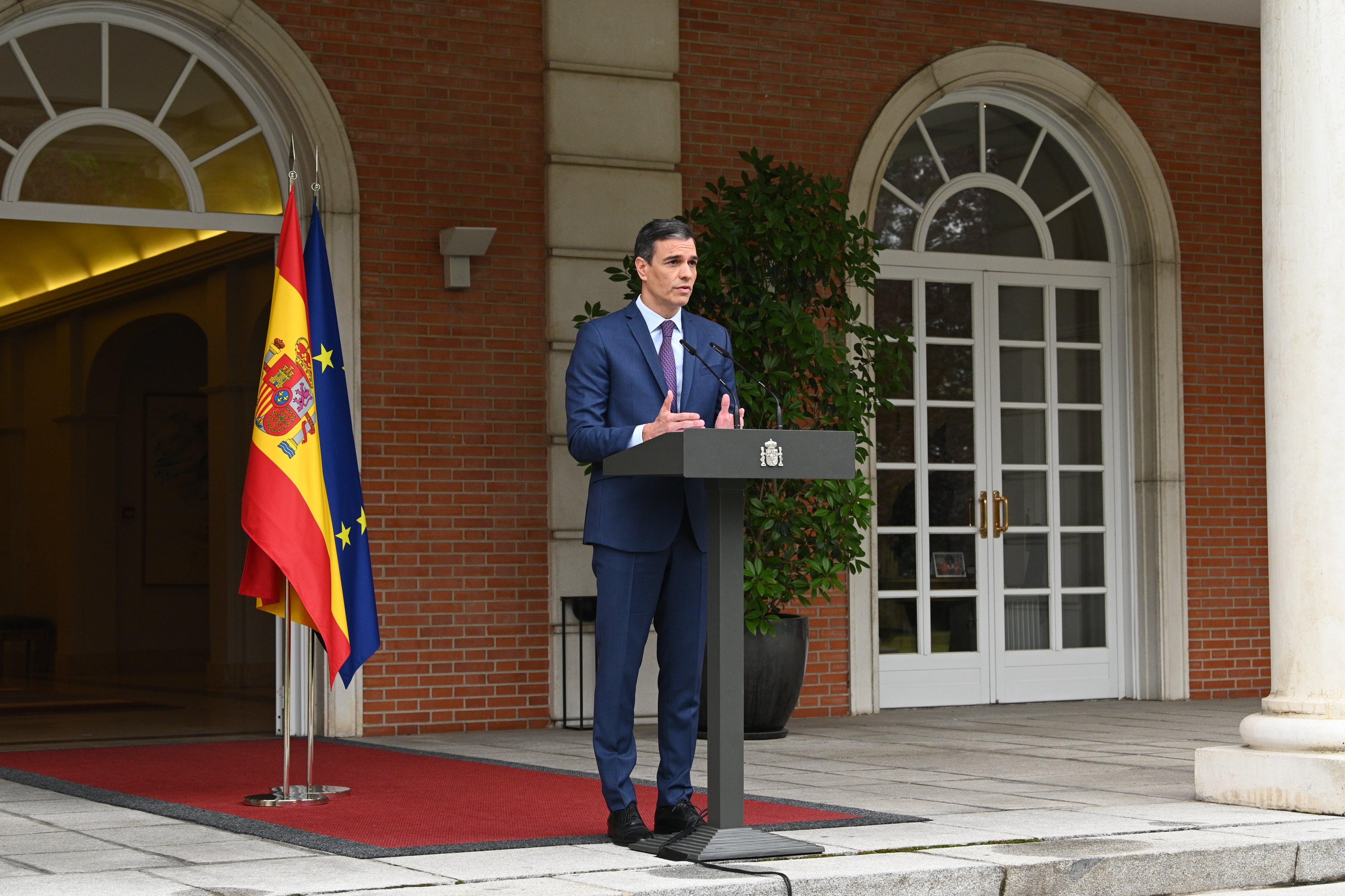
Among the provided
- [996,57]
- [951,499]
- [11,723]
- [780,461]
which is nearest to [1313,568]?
[780,461]

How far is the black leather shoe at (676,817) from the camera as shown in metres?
3.99

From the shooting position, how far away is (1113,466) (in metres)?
8.96

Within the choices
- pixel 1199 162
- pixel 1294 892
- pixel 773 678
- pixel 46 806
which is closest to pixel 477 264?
pixel 773 678

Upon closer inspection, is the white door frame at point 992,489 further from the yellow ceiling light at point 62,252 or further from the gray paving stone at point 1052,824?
the yellow ceiling light at point 62,252

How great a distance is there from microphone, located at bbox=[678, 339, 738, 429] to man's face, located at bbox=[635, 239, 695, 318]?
4.2 inches

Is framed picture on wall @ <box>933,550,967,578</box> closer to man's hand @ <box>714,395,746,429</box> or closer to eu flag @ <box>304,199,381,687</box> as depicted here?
eu flag @ <box>304,199,381,687</box>

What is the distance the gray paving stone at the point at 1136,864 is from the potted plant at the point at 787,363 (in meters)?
2.77

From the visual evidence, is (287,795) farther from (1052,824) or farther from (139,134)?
(139,134)

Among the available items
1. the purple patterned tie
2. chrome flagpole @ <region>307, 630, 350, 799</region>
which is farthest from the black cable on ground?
chrome flagpole @ <region>307, 630, 350, 799</region>

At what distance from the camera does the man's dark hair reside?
3934mm

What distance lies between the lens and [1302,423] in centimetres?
479

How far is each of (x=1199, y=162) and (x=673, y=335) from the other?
5.98 meters

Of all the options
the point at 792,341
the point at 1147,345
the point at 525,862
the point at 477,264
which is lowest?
the point at 525,862

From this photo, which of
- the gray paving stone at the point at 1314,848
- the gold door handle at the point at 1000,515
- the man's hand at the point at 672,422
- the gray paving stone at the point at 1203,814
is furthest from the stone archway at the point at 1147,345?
the man's hand at the point at 672,422
